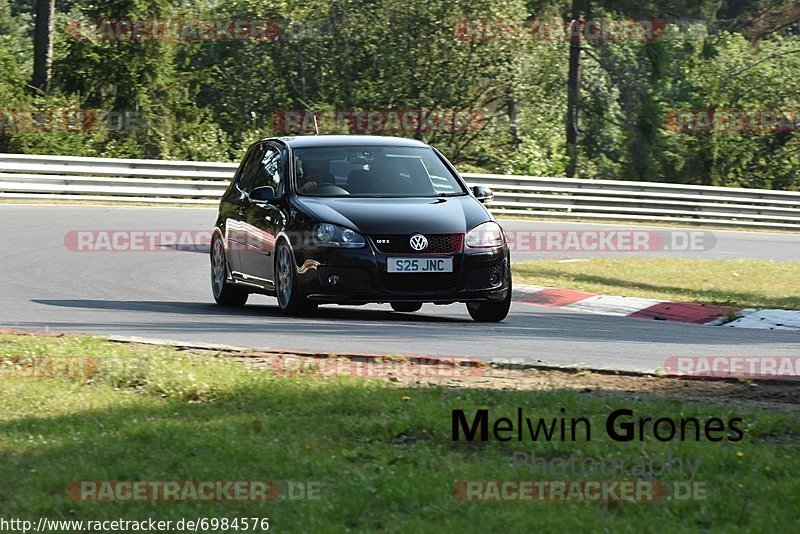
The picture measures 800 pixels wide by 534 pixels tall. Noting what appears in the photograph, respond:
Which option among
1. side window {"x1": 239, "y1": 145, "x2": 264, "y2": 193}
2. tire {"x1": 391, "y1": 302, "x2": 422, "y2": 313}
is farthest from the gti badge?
side window {"x1": 239, "y1": 145, "x2": 264, "y2": 193}

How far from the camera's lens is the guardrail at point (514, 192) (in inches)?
1078

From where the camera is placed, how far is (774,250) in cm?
2592

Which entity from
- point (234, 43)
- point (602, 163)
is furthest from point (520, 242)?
point (602, 163)

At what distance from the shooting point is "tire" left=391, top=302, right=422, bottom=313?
12.0 m

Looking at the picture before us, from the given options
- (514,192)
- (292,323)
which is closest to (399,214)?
(292,323)

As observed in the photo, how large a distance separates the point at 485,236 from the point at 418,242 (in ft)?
2.32

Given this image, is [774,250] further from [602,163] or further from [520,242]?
[602,163]

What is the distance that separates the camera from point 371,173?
12750 mm

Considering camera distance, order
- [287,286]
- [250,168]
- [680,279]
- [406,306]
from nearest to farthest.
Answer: [287,286] < [406,306] < [250,168] < [680,279]

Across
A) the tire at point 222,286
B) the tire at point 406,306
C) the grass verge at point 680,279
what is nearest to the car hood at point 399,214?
the tire at point 406,306

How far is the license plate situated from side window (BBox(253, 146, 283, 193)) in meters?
1.87

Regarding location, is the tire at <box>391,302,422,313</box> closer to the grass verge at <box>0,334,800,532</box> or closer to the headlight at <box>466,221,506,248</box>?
the headlight at <box>466,221,506,248</box>

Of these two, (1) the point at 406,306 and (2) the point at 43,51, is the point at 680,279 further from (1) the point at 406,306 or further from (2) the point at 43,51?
(2) the point at 43,51

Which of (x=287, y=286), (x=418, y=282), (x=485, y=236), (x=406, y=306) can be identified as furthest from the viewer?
(x=406, y=306)
